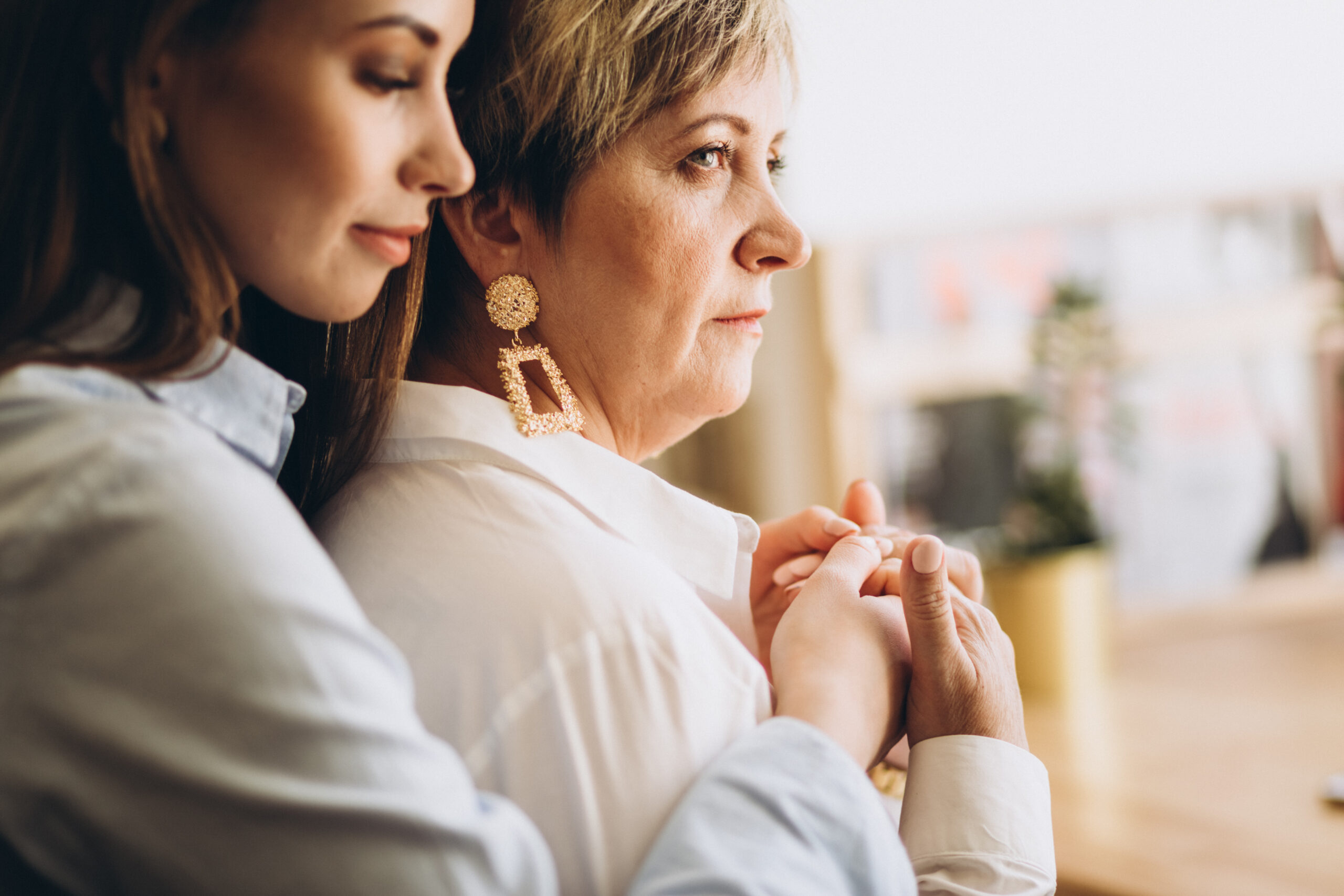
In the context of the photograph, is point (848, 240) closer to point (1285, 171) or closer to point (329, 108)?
point (1285, 171)

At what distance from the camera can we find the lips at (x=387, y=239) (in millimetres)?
762

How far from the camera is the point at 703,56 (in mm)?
983

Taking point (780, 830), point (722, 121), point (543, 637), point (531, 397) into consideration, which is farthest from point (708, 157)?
point (780, 830)

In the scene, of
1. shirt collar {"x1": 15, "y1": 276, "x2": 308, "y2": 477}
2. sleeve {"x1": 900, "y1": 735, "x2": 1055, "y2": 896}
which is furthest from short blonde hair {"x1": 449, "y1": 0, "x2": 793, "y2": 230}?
sleeve {"x1": 900, "y1": 735, "x2": 1055, "y2": 896}

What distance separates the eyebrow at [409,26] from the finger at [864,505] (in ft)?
2.19

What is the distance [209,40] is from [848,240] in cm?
268

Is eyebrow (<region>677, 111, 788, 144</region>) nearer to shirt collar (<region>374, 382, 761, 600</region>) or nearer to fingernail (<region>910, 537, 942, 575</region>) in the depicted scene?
shirt collar (<region>374, 382, 761, 600</region>)

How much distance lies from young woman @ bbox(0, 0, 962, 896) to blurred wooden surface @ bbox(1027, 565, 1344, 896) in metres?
1.19

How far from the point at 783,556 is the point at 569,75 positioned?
0.53 m

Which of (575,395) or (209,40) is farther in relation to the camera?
(575,395)

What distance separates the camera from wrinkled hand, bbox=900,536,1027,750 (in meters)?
0.90

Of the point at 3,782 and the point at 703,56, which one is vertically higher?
the point at 703,56

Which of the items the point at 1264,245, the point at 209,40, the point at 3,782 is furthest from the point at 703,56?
the point at 1264,245

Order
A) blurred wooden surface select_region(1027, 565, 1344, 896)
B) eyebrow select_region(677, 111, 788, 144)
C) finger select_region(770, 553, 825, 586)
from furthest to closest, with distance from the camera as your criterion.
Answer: blurred wooden surface select_region(1027, 565, 1344, 896) < finger select_region(770, 553, 825, 586) < eyebrow select_region(677, 111, 788, 144)
